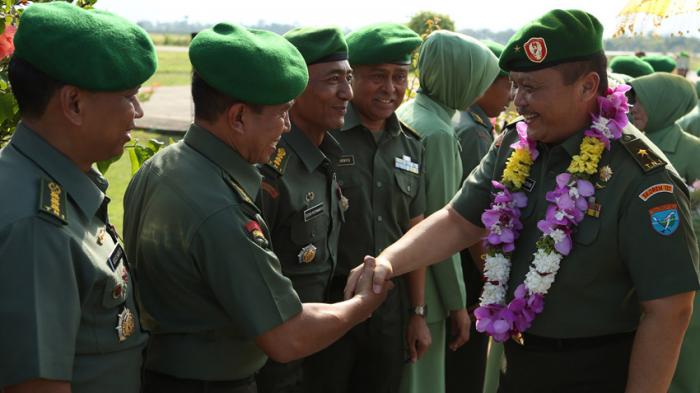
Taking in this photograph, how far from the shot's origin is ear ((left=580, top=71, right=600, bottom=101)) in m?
3.02

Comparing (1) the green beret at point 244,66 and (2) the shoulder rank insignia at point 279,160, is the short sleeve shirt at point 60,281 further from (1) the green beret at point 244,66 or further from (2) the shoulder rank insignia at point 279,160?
(2) the shoulder rank insignia at point 279,160

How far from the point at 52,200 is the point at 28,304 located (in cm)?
30

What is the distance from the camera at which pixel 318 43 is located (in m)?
3.70

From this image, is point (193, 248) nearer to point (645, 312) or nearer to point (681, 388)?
point (645, 312)

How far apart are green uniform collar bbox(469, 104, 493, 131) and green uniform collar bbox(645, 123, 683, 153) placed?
47.8 inches

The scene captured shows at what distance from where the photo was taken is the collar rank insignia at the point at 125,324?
2379 mm

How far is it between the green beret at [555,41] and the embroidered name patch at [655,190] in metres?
0.56

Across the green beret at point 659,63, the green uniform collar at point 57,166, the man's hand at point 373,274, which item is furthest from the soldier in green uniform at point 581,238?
the green beret at point 659,63

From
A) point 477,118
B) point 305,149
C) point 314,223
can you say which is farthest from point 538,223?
point 477,118

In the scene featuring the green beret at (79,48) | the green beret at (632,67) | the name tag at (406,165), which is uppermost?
the green beret at (79,48)

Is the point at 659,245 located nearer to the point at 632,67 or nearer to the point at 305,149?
the point at 305,149

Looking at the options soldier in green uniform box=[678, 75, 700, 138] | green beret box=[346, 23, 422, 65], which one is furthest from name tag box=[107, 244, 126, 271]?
soldier in green uniform box=[678, 75, 700, 138]

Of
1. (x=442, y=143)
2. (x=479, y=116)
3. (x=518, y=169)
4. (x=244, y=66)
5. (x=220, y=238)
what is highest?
(x=244, y=66)

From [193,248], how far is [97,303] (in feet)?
1.24
